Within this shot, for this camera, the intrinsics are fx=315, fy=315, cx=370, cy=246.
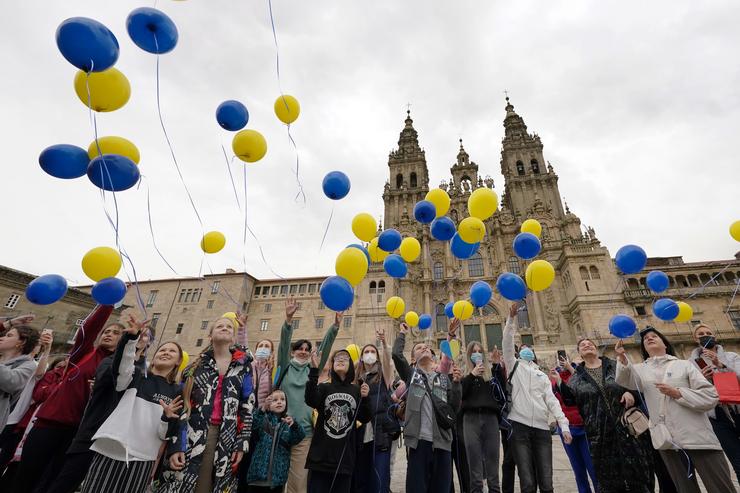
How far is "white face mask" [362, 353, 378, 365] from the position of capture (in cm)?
487

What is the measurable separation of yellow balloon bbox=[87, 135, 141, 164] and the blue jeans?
720cm

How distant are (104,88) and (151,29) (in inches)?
36.8

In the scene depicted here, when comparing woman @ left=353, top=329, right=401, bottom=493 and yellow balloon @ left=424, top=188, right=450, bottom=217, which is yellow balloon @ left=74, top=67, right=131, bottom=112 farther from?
yellow balloon @ left=424, top=188, right=450, bottom=217

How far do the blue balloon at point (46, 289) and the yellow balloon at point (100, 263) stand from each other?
0.53 meters

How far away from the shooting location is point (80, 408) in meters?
3.43

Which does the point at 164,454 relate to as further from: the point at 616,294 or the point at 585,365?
the point at 616,294

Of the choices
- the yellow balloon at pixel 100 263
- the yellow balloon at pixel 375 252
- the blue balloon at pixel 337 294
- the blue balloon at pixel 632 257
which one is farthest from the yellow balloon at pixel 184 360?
the blue balloon at pixel 632 257

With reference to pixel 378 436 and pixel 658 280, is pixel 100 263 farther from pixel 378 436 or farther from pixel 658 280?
pixel 658 280

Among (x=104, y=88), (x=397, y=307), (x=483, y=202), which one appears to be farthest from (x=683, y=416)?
(x=104, y=88)

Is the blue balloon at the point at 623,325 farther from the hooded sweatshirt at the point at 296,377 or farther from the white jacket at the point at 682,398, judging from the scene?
the hooded sweatshirt at the point at 296,377

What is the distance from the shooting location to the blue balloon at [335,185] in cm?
602

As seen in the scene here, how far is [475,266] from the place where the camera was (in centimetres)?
3269

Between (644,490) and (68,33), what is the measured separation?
26.6 feet

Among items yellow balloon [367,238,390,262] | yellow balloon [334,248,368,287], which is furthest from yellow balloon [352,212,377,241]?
yellow balloon [334,248,368,287]
